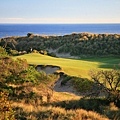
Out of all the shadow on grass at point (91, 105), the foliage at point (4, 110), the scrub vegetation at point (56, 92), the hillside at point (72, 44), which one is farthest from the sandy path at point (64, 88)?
the hillside at point (72, 44)

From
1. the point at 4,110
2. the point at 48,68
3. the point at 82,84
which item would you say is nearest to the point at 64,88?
the point at 82,84

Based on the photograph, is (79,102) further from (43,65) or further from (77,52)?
(77,52)

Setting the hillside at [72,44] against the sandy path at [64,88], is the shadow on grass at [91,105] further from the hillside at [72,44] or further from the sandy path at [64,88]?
the hillside at [72,44]

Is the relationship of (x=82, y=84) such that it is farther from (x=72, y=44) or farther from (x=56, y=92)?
(x=72, y=44)

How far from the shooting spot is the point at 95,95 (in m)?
18.4

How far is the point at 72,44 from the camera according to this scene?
65875mm

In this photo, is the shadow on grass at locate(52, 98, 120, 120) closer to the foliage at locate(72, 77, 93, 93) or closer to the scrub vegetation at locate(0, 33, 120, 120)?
the scrub vegetation at locate(0, 33, 120, 120)

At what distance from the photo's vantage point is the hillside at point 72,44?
61844 millimetres

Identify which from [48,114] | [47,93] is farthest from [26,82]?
[48,114]

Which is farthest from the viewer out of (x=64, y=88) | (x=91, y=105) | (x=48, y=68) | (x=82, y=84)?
(x=48, y=68)

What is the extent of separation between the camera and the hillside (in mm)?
61844

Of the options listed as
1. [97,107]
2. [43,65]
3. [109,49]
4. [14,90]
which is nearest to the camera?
[97,107]

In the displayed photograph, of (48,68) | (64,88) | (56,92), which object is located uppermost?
(48,68)

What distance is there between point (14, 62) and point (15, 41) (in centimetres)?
5038
